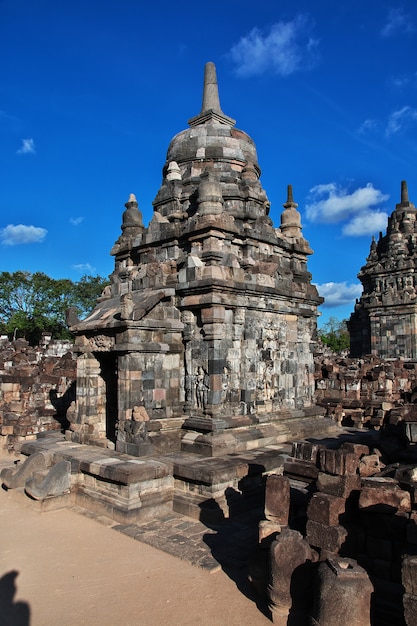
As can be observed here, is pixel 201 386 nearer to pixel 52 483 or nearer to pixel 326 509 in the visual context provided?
pixel 52 483

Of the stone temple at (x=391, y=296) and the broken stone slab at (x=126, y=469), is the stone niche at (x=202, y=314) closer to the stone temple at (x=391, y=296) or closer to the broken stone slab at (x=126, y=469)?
the broken stone slab at (x=126, y=469)

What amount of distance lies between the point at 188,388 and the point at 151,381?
764mm

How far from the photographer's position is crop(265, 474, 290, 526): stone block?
552 cm

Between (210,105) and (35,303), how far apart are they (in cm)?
3606

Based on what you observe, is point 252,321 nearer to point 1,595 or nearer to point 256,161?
point 256,161

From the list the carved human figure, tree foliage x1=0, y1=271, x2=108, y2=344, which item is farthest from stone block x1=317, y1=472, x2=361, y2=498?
tree foliage x1=0, y1=271, x2=108, y2=344

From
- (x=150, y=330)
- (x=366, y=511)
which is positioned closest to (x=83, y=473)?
(x=150, y=330)

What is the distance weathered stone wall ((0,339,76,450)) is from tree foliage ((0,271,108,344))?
28.1m

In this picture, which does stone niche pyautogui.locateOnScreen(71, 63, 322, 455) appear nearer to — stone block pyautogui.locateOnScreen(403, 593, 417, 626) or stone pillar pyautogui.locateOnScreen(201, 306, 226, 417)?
stone pillar pyautogui.locateOnScreen(201, 306, 226, 417)

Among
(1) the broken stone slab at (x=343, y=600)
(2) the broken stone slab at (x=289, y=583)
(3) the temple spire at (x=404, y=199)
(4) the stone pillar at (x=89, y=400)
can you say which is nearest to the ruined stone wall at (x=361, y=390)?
(4) the stone pillar at (x=89, y=400)

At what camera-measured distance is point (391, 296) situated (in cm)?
2622

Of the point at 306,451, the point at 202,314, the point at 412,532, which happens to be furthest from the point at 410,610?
the point at 202,314

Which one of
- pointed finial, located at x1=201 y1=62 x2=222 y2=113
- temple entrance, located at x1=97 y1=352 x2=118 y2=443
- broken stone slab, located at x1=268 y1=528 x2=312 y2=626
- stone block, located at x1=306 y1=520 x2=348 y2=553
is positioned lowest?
broken stone slab, located at x1=268 y1=528 x2=312 y2=626

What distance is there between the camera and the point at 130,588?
529 cm
